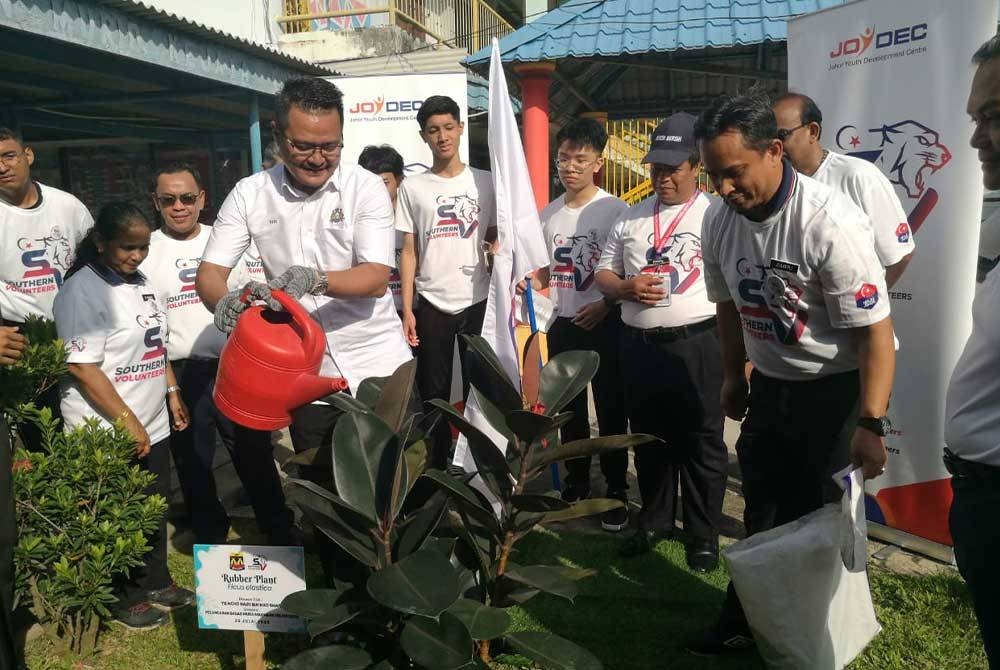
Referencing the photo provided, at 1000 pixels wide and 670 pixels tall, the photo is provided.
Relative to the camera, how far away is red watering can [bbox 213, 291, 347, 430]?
2020 mm

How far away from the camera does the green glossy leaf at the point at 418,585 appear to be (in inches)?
57.2

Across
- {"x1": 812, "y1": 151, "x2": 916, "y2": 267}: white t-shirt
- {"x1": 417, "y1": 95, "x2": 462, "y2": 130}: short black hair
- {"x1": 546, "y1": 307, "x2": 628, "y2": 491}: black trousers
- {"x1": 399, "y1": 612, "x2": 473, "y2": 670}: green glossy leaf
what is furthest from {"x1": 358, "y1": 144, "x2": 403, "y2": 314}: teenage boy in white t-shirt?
{"x1": 399, "y1": 612, "x2": 473, "y2": 670}: green glossy leaf

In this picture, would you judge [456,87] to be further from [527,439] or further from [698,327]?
[527,439]

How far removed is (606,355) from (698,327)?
24.6 inches

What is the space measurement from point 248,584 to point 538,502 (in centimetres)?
91

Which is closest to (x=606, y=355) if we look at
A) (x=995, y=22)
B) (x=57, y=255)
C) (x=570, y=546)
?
(x=570, y=546)

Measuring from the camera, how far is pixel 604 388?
3.85m

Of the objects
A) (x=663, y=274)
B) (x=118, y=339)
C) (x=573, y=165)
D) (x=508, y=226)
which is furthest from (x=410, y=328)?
(x=118, y=339)

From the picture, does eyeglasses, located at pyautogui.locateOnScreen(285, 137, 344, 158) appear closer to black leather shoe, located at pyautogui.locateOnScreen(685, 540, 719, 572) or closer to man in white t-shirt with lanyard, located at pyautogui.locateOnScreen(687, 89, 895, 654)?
man in white t-shirt with lanyard, located at pyautogui.locateOnScreen(687, 89, 895, 654)

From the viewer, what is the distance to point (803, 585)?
2.09 m

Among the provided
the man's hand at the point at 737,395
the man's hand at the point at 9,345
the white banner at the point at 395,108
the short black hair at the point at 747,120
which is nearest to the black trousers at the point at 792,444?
the man's hand at the point at 737,395

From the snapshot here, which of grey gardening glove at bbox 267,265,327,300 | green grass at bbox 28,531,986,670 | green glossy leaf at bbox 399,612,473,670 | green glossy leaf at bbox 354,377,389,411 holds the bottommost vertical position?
green grass at bbox 28,531,986,670

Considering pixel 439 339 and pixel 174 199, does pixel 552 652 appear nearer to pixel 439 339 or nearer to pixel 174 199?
pixel 439 339

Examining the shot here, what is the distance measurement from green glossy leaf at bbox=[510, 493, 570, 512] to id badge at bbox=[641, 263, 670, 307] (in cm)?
161
